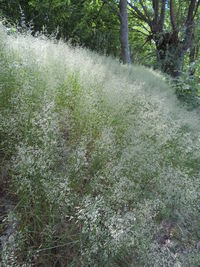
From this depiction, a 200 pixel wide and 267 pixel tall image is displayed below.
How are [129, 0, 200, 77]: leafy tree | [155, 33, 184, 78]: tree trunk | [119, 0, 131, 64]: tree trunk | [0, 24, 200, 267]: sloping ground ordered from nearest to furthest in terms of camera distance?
[0, 24, 200, 267]: sloping ground → [119, 0, 131, 64]: tree trunk → [129, 0, 200, 77]: leafy tree → [155, 33, 184, 78]: tree trunk

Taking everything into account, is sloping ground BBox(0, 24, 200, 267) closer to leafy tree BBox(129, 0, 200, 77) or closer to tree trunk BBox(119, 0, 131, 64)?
tree trunk BBox(119, 0, 131, 64)

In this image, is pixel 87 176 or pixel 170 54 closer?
pixel 87 176

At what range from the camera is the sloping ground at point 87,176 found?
1134mm

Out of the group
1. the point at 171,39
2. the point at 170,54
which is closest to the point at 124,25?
the point at 170,54

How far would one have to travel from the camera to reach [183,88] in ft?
20.2

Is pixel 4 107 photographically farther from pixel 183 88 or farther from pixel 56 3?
pixel 56 3

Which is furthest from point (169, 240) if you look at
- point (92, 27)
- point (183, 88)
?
point (92, 27)

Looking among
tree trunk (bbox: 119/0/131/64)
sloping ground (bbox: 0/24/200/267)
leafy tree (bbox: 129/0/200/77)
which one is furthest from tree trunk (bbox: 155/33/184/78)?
sloping ground (bbox: 0/24/200/267)

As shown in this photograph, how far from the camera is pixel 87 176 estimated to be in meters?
1.66

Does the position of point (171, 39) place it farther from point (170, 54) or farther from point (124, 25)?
point (124, 25)

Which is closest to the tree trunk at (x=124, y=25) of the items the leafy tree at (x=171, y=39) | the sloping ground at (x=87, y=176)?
the leafy tree at (x=171, y=39)

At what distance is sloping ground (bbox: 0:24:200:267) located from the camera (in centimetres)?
113

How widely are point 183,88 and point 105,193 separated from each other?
573cm

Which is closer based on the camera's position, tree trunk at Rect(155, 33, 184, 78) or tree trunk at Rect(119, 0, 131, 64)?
tree trunk at Rect(119, 0, 131, 64)
